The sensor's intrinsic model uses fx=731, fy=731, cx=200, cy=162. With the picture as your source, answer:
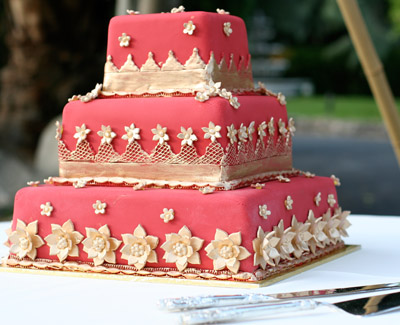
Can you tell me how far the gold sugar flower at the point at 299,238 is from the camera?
1.75 m

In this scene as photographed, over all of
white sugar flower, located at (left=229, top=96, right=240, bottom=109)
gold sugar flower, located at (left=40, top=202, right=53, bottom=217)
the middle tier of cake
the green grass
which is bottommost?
the green grass

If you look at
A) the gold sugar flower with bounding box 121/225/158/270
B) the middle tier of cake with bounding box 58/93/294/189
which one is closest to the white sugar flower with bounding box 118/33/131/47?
the middle tier of cake with bounding box 58/93/294/189

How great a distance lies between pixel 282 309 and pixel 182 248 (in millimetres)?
450

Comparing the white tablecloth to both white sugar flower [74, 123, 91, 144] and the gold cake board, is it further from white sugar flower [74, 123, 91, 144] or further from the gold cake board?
white sugar flower [74, 123, 91, 144]

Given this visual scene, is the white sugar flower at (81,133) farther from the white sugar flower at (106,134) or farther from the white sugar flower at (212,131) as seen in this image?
the white sugar flower at (212,131)

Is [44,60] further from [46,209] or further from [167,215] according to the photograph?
[167,215]

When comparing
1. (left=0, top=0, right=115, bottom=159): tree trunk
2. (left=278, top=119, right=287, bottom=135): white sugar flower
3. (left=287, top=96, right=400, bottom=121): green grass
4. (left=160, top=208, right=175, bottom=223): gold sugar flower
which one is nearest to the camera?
(left=160, top=208, right=175, bottom=223): gold sugar flower

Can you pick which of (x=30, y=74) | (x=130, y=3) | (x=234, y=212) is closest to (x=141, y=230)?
(x=234, y=212)

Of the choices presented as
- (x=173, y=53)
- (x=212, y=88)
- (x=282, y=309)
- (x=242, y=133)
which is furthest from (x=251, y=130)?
(x=282, y=309)

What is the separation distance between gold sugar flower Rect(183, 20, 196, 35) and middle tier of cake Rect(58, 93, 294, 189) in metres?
0.18

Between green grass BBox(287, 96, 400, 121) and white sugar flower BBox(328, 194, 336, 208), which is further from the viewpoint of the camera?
green grass BBox(287, 96, 400, 121)

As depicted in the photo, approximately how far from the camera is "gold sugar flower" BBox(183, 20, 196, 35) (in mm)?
1765

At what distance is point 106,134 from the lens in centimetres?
178

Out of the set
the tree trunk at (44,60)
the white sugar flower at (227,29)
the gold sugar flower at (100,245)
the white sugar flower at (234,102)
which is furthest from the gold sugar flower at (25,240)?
the tree trunk at (44,60)
